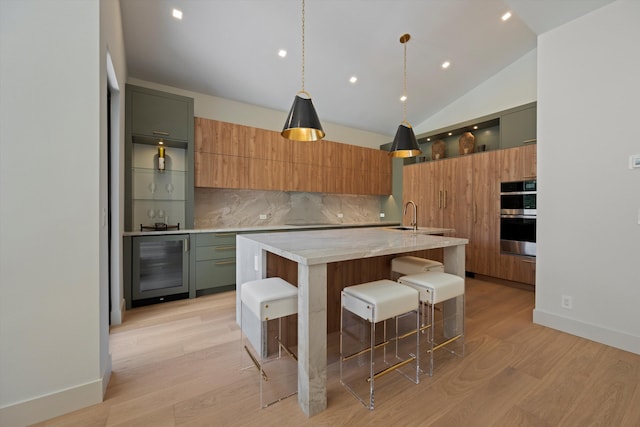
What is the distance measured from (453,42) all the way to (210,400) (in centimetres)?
455

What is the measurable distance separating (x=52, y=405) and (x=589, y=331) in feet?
12.6

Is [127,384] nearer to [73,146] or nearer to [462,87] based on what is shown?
[73,146]

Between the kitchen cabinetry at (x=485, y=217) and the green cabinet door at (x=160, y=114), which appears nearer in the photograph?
the green cabinet door at (x=160, y=114)

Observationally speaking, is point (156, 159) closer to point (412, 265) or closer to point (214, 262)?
point (214, 262)

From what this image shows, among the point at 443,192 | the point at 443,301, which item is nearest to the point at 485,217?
the point at 443,192

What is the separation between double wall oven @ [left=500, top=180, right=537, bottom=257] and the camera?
11.3 feet

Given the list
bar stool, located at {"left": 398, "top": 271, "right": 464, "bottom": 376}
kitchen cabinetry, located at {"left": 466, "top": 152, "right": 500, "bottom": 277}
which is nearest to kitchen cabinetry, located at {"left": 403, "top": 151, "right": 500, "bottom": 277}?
kitchen cabinetry, located at {"left": 466, "top": 152, "right": 500, "bottom": 277}

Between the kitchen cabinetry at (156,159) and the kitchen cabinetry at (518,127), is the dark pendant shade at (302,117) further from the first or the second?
the kitchen cabinetry at (518,127)

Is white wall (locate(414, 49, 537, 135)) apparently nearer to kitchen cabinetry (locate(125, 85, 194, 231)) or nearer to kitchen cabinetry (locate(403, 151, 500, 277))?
kitchen cabinetry (locate(403, 151, 500, 277))

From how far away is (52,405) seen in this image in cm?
136

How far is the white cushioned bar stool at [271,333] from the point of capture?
1.49 metres

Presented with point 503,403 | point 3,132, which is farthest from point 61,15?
point 503,403

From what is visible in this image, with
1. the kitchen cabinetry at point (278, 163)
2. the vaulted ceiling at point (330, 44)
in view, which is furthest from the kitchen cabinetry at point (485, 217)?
→ the kitchen cabinetry at point (278, 163)

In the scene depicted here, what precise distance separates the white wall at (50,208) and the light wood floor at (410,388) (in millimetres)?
269
